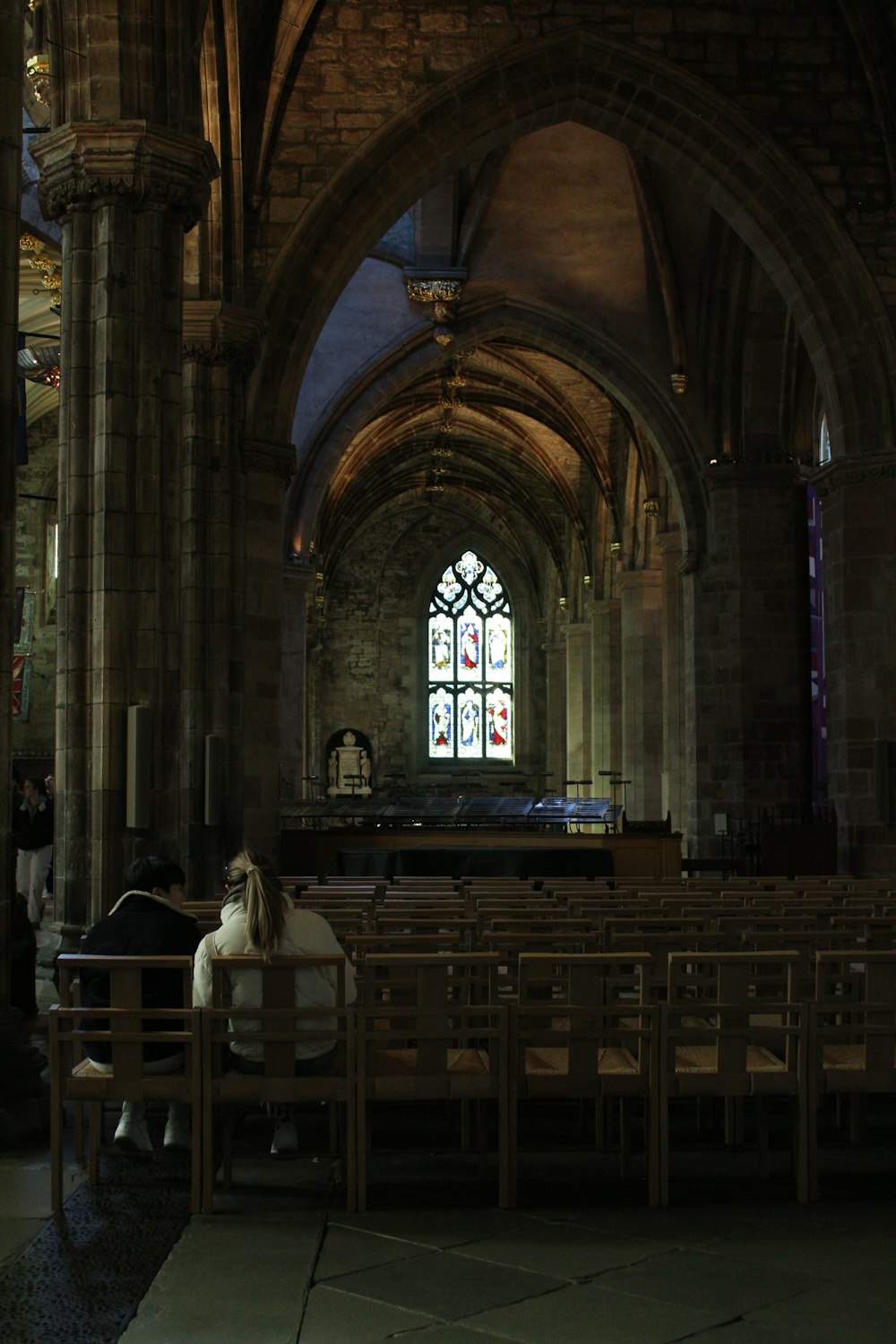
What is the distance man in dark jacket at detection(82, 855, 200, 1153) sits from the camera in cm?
538

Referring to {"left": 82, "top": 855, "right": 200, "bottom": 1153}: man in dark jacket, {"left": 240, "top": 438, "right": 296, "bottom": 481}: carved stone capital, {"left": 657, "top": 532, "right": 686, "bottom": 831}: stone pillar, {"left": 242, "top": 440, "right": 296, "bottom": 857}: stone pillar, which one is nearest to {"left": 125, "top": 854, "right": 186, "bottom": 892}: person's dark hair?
{"left": 82, "top": 855, "right": 200, "bottom": 1153}: man in dark jacket

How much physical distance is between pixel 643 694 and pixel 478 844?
37.3 ft

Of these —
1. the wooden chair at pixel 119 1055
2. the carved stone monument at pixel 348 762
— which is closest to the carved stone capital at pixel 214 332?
the wooden chair at pixel 119 1055

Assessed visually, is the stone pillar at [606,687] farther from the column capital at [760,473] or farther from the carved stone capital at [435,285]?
the carved stone capital at [435,285]

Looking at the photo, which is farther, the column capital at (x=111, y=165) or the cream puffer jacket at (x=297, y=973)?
the column capital at (x=111, y=165)

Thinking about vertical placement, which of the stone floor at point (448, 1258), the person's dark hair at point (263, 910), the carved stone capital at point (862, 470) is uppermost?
the carved stone capital at point (862, 470)

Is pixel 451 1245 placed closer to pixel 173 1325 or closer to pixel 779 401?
pixel 173 1325

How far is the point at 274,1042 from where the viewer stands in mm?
4828

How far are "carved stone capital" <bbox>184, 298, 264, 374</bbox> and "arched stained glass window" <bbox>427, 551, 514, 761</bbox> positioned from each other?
2871cm

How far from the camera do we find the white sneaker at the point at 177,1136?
17.7 feet

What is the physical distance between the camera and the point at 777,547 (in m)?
21.3

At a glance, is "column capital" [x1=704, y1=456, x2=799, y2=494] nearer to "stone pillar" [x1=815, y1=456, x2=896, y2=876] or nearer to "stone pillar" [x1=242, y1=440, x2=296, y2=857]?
"stone pillar" [x1=815, y1=456, x2=896, y2=876]

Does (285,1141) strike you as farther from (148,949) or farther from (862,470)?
(862,470)

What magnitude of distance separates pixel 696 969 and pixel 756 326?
15.7m
